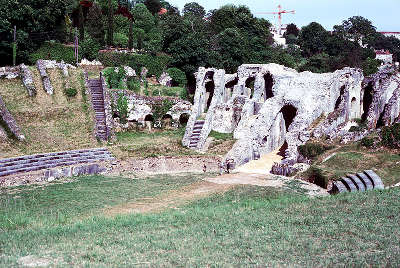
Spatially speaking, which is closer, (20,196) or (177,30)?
(20,196)

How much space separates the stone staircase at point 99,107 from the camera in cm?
3539

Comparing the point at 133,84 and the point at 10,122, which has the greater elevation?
the point at 133,84

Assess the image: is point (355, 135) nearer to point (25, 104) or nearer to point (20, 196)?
point (20, 196)

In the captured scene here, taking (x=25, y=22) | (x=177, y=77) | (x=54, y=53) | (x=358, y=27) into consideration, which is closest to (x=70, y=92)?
(x=25, y=22)

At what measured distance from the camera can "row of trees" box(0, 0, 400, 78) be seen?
49.6 meters

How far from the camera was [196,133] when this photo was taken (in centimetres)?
3659

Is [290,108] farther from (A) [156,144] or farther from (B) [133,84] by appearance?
(B) [133,84]

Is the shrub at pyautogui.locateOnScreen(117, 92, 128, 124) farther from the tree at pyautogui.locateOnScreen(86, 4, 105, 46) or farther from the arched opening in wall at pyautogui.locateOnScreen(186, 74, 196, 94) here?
the tree at pyautogui.locateOnScreen(86, 4, 105, 46)

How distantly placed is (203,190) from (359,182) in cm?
754

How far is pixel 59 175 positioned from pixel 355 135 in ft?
62.1

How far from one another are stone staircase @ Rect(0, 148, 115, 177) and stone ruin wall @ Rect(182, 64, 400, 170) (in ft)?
22.2

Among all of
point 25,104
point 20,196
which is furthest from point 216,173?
point 25,104

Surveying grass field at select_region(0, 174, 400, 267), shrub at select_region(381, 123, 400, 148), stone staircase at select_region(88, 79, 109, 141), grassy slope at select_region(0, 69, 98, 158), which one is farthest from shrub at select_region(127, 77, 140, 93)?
shrub at select_region(381, 123, 400, 148)

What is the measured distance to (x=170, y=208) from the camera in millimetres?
20594
